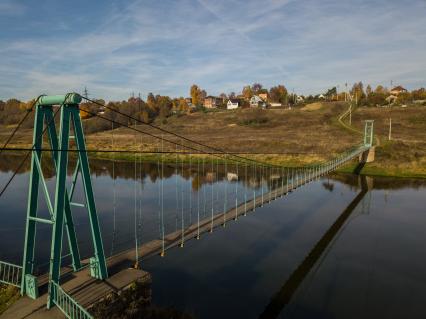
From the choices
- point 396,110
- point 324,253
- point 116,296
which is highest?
point 396,110

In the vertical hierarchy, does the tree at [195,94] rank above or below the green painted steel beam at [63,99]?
above

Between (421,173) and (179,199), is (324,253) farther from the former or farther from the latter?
(421,173)

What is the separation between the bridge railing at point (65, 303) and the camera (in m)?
11.5

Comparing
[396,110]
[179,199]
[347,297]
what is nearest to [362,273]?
[347,297]

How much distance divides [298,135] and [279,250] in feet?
191

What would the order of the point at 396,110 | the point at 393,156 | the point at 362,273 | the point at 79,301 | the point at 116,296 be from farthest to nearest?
1. the point at 396,110
2. the point at 393,156
3. the point at 362,273
4. the point at 116,296
5. the point at 79,301

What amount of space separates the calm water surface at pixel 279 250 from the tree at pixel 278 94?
389 feet

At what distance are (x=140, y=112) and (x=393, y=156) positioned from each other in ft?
279

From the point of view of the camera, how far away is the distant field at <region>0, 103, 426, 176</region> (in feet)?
187

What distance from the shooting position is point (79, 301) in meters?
12.3

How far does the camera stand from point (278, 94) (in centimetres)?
15888

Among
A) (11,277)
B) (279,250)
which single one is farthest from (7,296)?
(279,250)

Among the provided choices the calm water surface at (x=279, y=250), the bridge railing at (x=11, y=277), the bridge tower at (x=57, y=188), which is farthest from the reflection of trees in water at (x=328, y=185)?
the bridge railing at (x=11, y=277)

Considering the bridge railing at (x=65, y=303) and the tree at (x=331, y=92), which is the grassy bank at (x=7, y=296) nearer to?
the bridge railing at (x=65, y=303)
